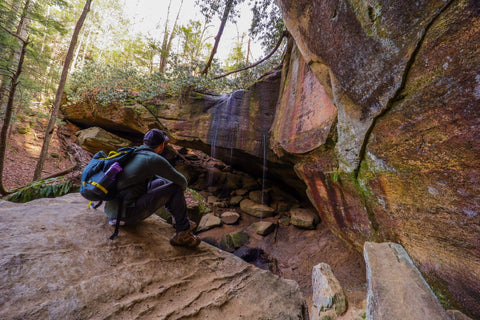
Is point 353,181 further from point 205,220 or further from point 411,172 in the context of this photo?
point 205,220

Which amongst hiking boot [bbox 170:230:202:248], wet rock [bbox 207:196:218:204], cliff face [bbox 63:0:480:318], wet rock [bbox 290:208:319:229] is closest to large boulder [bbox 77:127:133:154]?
wet rock [bbox 207:196:218:204]

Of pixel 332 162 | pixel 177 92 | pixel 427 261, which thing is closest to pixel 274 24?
pixel 177 92

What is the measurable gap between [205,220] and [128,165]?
604cm

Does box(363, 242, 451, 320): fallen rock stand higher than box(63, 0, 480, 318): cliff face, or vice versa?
box(63, 0, 480, 318): cliff face

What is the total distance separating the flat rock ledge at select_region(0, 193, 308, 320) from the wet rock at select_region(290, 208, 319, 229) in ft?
17.6

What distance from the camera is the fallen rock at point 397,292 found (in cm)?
161

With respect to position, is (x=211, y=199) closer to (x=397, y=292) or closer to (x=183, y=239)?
(x=183, y=239)

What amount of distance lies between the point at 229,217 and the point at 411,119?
7589mm

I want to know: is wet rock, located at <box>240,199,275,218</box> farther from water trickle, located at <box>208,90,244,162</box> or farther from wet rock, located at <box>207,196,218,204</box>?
water trickle, located at <box>208,90,244,162</box>

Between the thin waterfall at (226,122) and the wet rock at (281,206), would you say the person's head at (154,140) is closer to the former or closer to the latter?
the thin waterfall at (226,122)

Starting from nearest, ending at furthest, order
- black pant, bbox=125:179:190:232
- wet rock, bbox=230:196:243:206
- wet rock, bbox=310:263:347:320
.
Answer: wet rock, bbox=310:263:347:320, black pant, bbox=125:179:190:232, wet rock, bbox=230:196:243:206

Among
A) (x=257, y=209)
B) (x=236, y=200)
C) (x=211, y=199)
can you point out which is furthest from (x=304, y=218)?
(x=211, y=199)

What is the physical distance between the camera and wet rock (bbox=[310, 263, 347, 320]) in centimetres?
278

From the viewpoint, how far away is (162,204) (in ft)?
10.5
